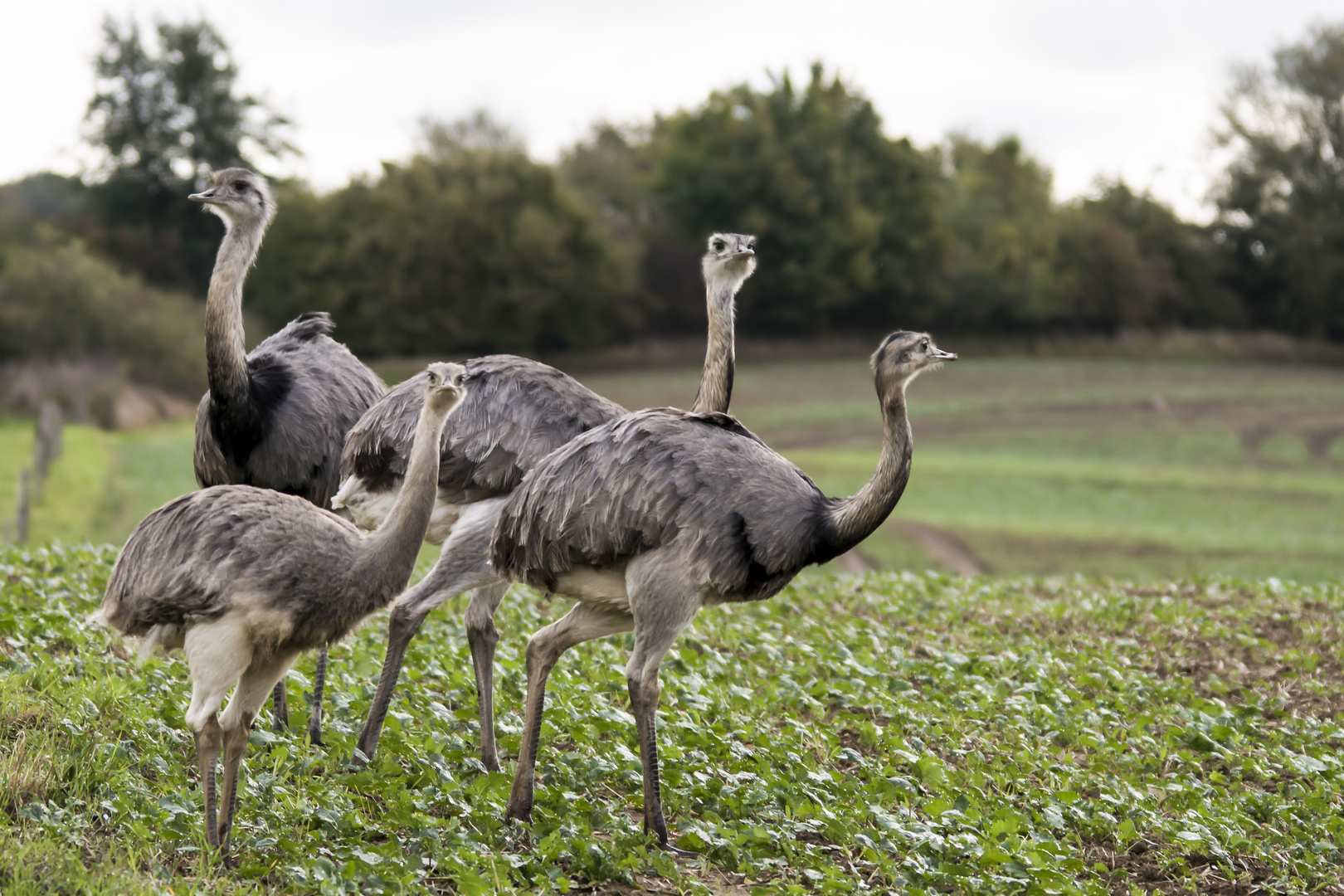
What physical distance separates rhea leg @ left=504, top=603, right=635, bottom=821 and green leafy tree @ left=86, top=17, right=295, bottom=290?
44.7m

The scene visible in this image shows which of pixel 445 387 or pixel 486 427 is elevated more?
pixel 445 387

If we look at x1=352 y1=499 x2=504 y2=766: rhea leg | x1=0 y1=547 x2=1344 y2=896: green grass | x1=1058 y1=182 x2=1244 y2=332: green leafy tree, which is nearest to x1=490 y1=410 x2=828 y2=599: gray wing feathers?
x1=352 y1=499 x2=504 y2=766: rhea leg

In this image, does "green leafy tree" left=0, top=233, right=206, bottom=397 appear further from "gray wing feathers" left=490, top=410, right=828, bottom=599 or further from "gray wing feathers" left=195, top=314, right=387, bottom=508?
"gray wing feathers" left=490, top=410, right=828, bottom=599

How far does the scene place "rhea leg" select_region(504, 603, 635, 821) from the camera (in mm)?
5441

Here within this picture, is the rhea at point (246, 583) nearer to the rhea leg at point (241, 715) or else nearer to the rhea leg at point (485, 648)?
the rhea leg at point (241, 715)

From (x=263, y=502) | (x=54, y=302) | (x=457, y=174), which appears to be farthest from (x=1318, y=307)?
(x=263, y=502)

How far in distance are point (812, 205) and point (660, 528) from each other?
41753mm

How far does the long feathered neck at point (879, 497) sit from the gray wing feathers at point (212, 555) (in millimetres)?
1913

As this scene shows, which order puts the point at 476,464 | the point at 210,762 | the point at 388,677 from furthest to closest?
the point at 476,464 < the point at 388,677 < the point at 210,762

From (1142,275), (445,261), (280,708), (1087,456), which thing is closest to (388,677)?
(280,708)

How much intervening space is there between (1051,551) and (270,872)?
56.9ft

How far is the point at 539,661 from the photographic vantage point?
18.4ft

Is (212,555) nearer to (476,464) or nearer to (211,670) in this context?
(211,670)

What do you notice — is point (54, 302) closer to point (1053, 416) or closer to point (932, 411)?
point (932, 411)
